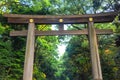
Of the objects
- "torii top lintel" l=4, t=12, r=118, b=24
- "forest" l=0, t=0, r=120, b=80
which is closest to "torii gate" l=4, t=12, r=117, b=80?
"torii top lintel" l=4, t=12, r=118, b=24

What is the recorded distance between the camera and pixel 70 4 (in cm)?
1833

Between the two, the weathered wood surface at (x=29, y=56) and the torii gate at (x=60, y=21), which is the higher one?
the torii gate at (x=60, y=21)

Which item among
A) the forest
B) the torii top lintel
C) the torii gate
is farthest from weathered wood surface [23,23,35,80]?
the forest

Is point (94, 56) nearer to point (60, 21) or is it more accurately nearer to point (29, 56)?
point (60, 21)

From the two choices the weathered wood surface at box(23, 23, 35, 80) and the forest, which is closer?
the weathered wood surface at box(23, 23, 35, 80)

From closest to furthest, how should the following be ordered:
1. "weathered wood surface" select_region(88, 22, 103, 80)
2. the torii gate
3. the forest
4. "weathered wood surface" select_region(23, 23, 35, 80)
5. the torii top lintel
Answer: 1. "weathered wood surface" select_region(88, 22, 103, 80)
2. "weathered wood surface" select_region(23, 23, 35, 80)
3. the torii gate
4. the torii top lintel
5. the forest

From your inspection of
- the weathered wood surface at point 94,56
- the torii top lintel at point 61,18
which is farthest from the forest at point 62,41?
the weathered wood surface at point 94,56

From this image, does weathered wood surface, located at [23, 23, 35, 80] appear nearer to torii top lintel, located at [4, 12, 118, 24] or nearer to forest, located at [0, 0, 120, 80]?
torii top lintel, located at [4, 12, 118, 24]

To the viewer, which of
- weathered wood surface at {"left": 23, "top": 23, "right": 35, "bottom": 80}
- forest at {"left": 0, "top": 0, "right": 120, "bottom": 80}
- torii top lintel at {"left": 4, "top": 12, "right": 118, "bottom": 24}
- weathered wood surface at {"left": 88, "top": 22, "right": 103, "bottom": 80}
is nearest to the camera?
weathered wood surface at {"left": 88, "top": 22, "right": 103, "bottom": 80}

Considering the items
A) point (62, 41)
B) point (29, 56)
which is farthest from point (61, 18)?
point (62, 41)

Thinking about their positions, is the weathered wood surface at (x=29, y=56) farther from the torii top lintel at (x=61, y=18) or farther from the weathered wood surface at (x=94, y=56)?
the weathered wood surface at (x=94, y=56)

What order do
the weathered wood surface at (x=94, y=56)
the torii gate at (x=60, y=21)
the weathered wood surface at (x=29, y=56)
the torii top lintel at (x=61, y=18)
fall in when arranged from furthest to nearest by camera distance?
the torii top lintel at (x=61, y=18) < the torii gate at (x=60, y=21) < the weathered wood surface at (x=29, y=56) < the weathered wood surface at (x=94, y=56)

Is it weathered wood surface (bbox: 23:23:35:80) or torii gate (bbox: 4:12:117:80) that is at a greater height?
torii gate (bbox: 4:12:117:80)

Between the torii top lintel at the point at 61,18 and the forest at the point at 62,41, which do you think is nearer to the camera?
the torii top lintel at the point at 61,18
